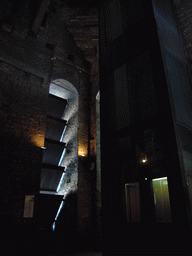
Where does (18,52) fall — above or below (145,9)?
above

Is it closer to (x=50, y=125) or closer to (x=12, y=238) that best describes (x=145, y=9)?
(x=50, y=125)

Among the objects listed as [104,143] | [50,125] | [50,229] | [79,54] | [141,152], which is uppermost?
[79,54]

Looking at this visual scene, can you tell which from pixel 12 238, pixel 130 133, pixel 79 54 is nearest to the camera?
pixel 130 133

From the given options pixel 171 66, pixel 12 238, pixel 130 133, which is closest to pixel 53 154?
pixel 12 238

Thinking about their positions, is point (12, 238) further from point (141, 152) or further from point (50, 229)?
point (141, 152)

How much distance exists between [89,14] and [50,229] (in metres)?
9.52

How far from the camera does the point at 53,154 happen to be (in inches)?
344

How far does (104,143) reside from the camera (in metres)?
3.93

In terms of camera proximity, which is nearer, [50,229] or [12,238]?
[12,238]

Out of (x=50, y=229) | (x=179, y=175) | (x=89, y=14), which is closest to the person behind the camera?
(x=179, y=175)

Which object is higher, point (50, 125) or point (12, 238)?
point (50, 125)

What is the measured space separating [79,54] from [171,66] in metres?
7.51

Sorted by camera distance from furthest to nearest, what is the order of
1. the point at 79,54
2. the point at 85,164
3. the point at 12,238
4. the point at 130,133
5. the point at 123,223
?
the point at 79,54 → the point at 85,164 → the point at 12,238 → the point at 130,133 → the point at 123,223

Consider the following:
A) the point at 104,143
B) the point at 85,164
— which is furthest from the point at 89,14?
the point at 104,143
